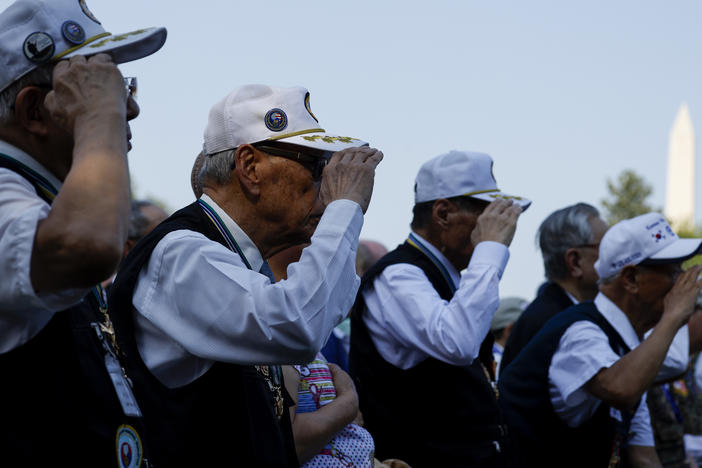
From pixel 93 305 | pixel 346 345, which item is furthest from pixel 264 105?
pixel 346 345

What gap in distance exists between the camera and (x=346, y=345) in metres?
5.63

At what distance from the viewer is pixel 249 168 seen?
109 inches

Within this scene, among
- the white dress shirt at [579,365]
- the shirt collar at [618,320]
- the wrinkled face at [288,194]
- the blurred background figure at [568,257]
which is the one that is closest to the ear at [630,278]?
the shirt collar at [618,320]

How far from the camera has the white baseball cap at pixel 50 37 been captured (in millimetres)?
1932

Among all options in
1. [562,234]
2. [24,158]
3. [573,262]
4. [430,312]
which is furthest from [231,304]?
[562,234]

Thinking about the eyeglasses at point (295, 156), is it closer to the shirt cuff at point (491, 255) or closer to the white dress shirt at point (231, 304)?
the white dress shirt at point (231, 304)

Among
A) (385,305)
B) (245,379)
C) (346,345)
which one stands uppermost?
(245,379)

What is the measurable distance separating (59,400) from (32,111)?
0.65 meters

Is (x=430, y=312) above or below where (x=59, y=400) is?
below

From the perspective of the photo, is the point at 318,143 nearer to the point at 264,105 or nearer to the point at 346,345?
the point at 264,105

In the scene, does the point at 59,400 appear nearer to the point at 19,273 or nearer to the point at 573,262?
the point at 19,273

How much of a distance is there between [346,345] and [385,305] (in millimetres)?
1678

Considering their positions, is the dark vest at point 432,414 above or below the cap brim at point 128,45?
below

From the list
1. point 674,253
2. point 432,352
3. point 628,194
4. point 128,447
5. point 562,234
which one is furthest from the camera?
point 628,194
